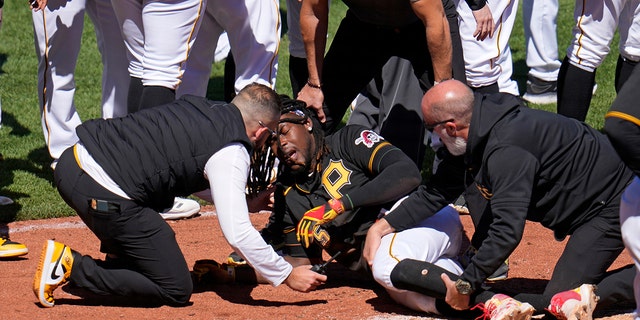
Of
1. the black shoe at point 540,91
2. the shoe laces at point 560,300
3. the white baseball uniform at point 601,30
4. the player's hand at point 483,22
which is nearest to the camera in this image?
the shoe laces at point 560,300

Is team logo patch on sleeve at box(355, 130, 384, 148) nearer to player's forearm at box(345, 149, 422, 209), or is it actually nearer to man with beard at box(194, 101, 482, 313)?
man with beard at box(194, 101, 482, 313)

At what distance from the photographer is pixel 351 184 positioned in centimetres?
517

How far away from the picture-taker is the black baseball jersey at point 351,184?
497cm

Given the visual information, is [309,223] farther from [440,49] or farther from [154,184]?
[440,49]

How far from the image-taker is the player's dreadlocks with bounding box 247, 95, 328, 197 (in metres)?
5.19

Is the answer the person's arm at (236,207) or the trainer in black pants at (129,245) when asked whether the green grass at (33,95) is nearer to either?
the trainer in black pants at (129,245)

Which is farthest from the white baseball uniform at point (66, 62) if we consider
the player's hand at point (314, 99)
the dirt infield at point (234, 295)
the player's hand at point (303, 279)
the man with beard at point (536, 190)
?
the man with beard at point (536, 190)

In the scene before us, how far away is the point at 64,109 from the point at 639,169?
408 centimetres

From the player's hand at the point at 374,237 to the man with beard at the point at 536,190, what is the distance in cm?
32

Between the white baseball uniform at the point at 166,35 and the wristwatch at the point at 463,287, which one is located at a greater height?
the white baseball uniform at the point at 166,35

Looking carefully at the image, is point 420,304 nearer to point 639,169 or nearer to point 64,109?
point 639,169

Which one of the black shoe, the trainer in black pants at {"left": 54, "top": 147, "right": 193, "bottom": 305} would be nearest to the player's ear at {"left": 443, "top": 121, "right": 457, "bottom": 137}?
the trainer in black pants at {"left": 54, "top": 147, "right": 193, "bottom": 305}

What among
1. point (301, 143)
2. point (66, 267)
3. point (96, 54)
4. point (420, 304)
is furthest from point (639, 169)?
point (96, 54)

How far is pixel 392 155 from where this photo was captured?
5.05 m
